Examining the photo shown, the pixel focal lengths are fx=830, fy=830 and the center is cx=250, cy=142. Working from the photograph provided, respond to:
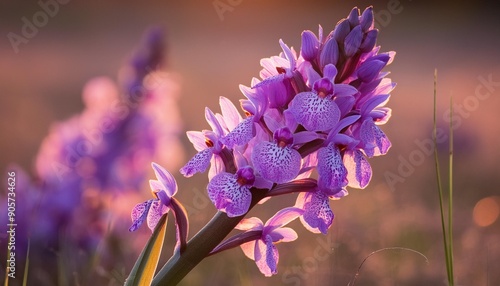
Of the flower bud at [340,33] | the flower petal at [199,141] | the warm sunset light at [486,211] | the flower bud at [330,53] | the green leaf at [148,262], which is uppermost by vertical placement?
the flower bud at [340,33]

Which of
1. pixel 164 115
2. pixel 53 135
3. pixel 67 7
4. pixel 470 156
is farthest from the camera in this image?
pixel 67 7

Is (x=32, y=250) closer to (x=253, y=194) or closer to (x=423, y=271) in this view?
(x=423, y=271)

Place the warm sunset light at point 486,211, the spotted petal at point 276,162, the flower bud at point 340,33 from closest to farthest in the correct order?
1. the spotted petal at point 276,162
2. the flower bud at point 340,33
3. the warm sunset light at point 486,211

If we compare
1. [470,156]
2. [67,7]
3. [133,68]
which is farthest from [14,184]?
[67,7]

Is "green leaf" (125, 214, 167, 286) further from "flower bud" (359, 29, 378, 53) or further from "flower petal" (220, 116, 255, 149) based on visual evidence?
"flower bud" (359, 29, 378, 53)

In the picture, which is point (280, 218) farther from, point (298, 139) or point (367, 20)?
point (367, 20)

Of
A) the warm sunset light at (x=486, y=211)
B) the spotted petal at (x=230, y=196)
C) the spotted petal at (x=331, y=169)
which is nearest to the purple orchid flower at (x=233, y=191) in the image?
the spotted petal at (x=230, y=196)

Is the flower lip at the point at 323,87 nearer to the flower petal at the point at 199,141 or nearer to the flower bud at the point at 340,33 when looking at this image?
the flower bud at the point at 340,33
